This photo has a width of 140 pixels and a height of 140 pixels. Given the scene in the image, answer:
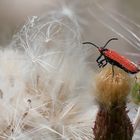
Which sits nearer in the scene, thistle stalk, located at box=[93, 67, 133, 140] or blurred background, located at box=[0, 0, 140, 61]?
thistle stalk, located at box=[93, 67, 133, 140]

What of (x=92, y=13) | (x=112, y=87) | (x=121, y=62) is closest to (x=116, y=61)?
(x=121, y=62)

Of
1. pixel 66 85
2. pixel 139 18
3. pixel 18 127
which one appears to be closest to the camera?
pixel 18 127

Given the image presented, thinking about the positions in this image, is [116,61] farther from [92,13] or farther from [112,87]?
[92,13]

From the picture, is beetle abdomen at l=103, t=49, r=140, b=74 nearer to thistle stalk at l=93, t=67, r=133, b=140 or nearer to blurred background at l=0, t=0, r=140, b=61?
thistle stalk at l=93, t=67, r=133, b=140

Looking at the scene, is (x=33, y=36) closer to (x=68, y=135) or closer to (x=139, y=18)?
(x=68, y=135)

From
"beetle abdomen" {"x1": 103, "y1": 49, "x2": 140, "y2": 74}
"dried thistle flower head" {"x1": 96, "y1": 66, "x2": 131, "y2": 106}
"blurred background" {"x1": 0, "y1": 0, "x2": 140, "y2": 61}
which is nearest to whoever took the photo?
"dried thistle flower head" {"x1": 96, "y1": 66, "x2": 131, "y2": 106}

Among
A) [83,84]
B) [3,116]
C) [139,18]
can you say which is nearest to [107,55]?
[83,84]

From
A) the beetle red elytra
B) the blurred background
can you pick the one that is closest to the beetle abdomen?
the beetle red elytra

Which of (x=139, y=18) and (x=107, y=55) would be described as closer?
(x=107, y=55)
